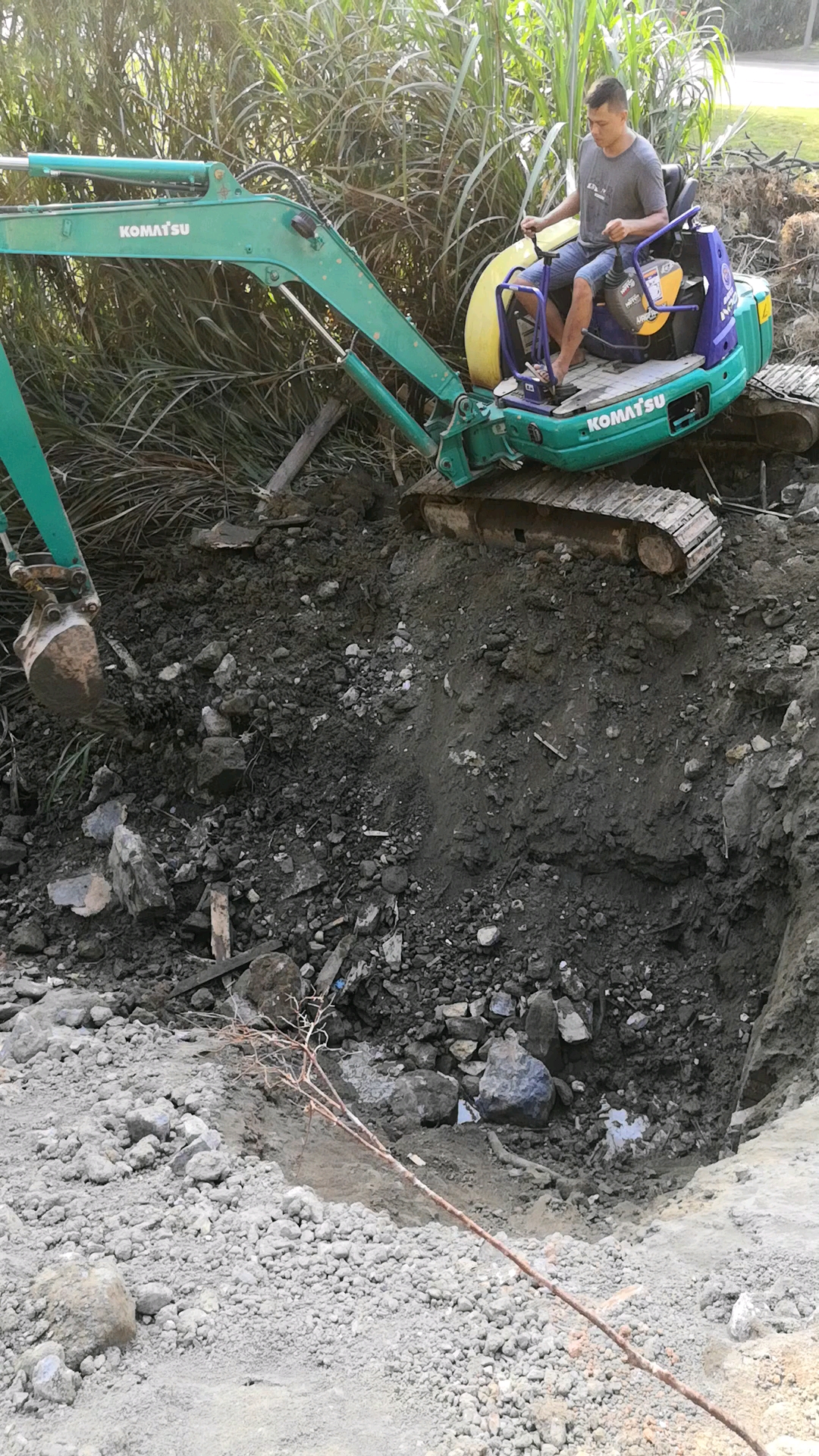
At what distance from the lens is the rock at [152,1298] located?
2.58 metres

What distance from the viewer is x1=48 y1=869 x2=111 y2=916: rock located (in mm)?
4910

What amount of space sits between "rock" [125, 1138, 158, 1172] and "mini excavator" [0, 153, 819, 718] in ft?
5.91

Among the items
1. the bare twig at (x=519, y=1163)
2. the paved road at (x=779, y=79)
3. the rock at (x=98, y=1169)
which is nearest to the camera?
the rock at (x=98, y=1169)

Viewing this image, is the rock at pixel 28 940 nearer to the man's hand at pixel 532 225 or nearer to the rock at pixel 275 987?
the rock at pixel 275 987

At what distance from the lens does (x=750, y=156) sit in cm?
802

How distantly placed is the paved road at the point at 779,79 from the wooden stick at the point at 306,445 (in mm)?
5066

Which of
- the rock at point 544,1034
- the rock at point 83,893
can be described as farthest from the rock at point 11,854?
the rock at point 544,1034

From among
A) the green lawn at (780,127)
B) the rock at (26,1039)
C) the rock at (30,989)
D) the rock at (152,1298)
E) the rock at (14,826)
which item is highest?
the green lawn at (780,127)

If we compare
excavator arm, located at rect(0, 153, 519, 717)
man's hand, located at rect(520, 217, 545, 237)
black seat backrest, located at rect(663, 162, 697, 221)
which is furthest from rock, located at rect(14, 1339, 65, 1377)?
black seat backrest, located at rect(663, 162, 697, 221)

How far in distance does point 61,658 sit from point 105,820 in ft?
3.93

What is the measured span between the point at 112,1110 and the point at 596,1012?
182 cm

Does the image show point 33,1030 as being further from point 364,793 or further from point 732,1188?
point 732,1188

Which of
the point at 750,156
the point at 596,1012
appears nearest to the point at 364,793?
the point at 596,1012

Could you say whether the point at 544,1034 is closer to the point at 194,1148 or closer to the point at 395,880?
the point at 395,880
